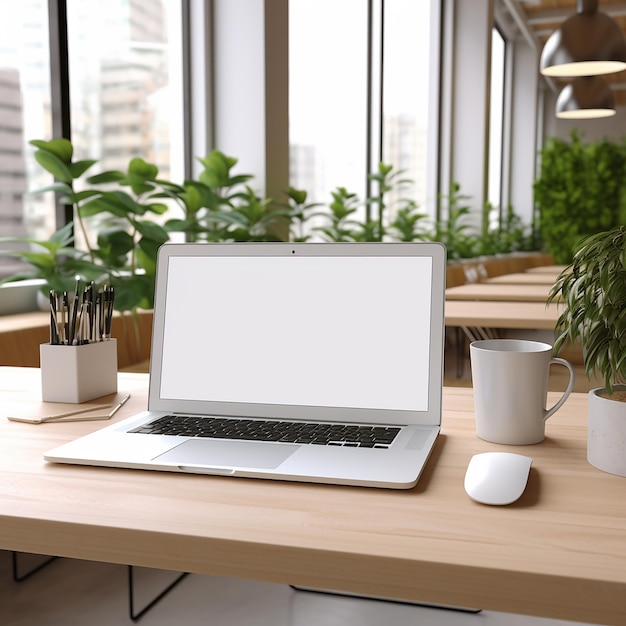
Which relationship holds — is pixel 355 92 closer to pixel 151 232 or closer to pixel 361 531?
pixel 151 232

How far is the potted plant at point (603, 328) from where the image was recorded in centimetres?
71

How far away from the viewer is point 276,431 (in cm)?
85

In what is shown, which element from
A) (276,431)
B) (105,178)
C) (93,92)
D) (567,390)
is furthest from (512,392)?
(93,92)

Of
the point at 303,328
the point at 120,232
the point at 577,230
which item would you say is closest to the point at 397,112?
the point at 577,230

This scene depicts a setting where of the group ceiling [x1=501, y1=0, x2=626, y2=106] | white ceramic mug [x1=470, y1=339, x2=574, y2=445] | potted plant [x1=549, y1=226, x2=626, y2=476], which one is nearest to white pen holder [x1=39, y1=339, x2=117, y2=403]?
white ceramic mug [x1=470, y1=339, x2=574, y2=445]

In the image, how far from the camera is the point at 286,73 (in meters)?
3.78

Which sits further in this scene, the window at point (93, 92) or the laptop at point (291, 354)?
the window at point (93, 92)

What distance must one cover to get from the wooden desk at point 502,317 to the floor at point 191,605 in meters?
0.88

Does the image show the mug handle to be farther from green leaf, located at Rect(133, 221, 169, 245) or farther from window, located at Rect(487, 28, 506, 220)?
window, located at Rect(487, 28, 506, 220)

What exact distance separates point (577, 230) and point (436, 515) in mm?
6371

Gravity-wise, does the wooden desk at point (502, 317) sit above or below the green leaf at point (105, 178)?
below

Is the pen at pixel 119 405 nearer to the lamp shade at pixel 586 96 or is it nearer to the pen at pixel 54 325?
the pen at pixel 54 325

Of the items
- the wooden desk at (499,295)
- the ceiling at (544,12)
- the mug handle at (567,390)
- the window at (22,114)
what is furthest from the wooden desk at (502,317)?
the ceiling at (544,12)

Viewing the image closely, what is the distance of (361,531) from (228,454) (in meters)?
0.22
